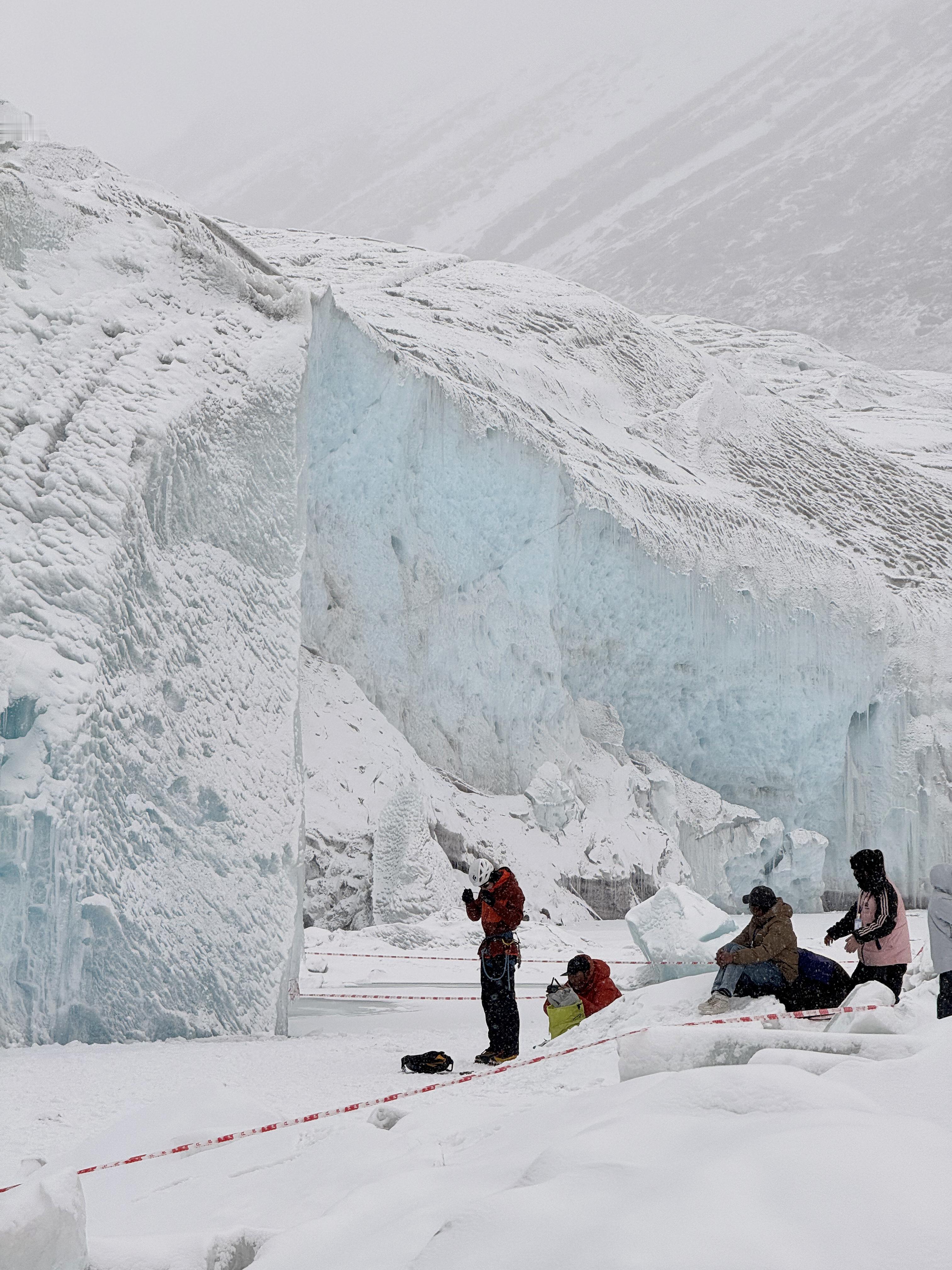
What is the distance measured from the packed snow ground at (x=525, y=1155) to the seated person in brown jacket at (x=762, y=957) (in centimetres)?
14

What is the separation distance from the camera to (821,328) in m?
64.9

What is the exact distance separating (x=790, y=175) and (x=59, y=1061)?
8971cm

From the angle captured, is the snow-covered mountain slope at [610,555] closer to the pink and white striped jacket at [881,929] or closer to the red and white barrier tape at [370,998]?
the red and white barrier tape at [370,998]

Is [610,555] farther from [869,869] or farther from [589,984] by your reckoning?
[869,869]

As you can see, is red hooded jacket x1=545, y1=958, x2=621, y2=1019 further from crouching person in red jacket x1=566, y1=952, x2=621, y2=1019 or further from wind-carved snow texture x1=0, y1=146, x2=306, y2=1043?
wind-carved snow texture x1=0, y1=146, x2=306, y2=1043

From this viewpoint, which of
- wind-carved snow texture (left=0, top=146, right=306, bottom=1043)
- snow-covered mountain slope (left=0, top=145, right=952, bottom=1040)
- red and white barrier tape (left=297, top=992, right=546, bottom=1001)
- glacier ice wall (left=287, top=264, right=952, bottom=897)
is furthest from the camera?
glacier ice wall (left=287, top=264, right=952, bottom=897)

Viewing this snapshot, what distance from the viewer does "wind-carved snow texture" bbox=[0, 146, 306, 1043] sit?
5.36m

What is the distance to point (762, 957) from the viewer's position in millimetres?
4664

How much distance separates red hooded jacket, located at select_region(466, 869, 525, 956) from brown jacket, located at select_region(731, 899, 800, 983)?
1.02m

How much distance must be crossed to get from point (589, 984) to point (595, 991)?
2.0 inches

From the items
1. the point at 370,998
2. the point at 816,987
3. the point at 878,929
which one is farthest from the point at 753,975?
the point at 370,998

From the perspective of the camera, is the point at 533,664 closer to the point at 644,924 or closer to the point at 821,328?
the point at 644,924

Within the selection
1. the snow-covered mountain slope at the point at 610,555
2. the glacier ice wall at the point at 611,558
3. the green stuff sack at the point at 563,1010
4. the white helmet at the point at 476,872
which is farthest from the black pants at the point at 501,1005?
the glacier ice wall at the point at 611,558

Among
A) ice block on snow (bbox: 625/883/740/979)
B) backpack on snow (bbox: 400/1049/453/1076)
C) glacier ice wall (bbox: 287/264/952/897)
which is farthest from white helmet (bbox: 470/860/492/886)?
backpack on snow (bbox: 400/1049/453/1076)
